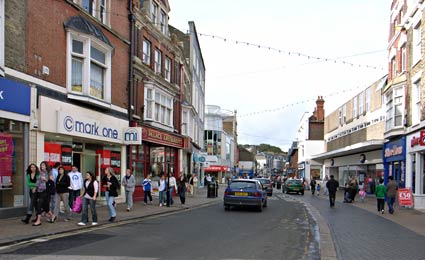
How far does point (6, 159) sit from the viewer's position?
13.1 metres

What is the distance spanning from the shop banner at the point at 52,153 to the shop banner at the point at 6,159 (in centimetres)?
160

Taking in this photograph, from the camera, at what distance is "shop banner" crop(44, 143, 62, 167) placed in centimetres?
1493

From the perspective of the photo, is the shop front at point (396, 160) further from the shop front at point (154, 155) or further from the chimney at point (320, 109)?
the chimney at point (320, 109)

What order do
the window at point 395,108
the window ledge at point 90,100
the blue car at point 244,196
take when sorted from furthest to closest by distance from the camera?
the window at point 395,108 → the blue car at point 244,196 → the window ledge at point 90,100

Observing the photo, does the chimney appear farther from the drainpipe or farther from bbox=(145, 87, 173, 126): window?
the drainpipe

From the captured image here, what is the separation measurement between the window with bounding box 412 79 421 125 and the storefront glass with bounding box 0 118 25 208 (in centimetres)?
1782

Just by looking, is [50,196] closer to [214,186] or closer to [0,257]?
[0,257]

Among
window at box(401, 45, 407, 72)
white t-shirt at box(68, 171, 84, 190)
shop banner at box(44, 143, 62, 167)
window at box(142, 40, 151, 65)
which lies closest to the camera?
white t-shirt at box(68, 171, 84, 190)

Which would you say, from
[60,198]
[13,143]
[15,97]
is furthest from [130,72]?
[60,198]

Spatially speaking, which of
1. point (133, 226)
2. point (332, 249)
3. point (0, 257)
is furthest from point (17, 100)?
point (332, 249)

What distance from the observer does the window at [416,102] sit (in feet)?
71.7

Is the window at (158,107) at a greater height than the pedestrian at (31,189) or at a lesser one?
greater

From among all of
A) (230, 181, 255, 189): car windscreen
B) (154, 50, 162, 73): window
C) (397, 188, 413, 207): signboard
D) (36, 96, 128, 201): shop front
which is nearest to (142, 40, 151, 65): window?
(154, 50, 162, 73): window

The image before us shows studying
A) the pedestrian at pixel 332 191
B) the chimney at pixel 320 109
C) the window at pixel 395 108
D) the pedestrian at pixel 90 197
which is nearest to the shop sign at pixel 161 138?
the pedestrian at pixel 332 191
